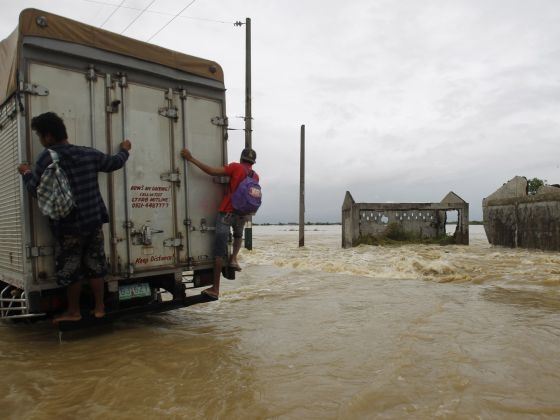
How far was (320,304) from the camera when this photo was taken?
269 inches

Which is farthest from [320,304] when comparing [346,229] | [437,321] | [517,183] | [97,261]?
[517,183]

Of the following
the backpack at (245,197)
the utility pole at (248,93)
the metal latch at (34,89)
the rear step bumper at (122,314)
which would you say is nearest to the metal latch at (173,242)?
the rear step bumper at (122,314)

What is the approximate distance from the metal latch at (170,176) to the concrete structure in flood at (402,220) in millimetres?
12668

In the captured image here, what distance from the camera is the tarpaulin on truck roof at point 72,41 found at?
14.0 feet

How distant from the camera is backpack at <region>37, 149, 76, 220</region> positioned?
404 centimetres

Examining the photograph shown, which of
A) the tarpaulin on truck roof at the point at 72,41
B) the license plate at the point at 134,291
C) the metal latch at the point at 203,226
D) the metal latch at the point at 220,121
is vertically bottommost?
the license plate at the point at 134,291

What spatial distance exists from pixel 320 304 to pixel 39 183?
14.7ft

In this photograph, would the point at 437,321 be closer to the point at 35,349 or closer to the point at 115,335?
the point at 115,335

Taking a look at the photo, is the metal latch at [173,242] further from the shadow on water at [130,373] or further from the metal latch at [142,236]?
the shadow on water at [130,373]

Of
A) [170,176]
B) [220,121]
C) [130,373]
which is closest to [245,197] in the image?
[170,176]

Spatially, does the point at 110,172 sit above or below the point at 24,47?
below

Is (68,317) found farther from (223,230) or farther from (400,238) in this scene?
(400,238)

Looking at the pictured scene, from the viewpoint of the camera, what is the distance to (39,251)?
14.0ft

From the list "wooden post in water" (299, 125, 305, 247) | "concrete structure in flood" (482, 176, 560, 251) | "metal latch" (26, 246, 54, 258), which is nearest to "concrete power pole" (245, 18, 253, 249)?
"wooden post in water" (299, 125, 305, 247)
